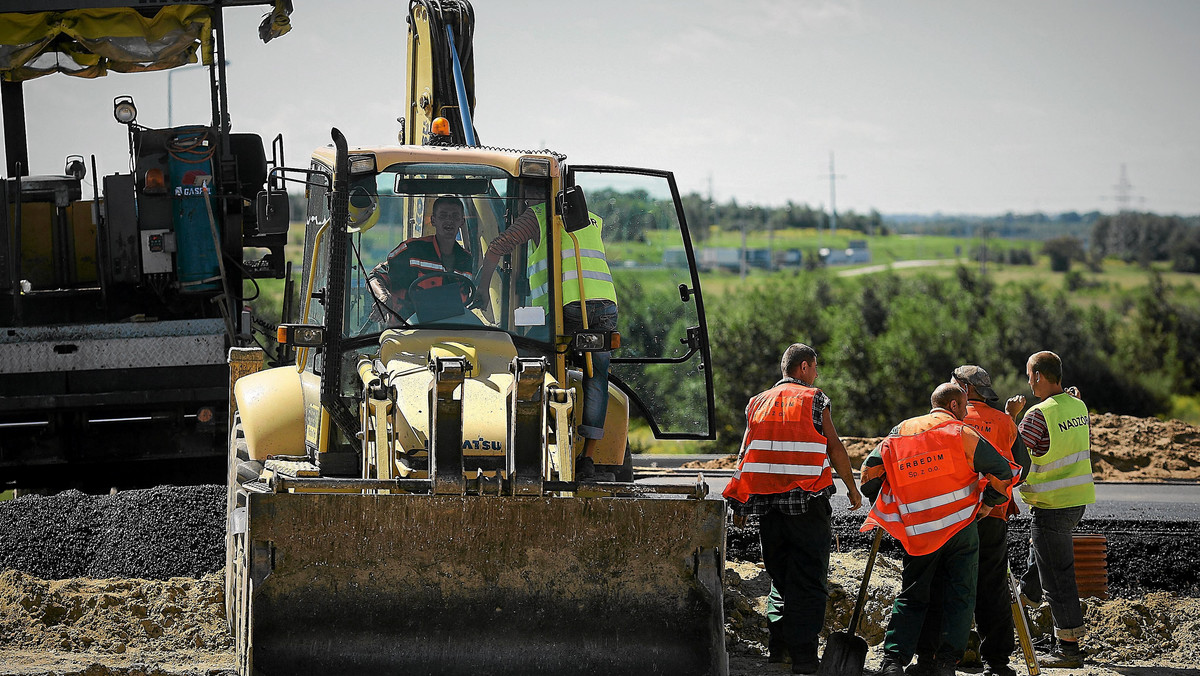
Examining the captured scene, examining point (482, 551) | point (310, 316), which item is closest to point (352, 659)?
point (482, 551)

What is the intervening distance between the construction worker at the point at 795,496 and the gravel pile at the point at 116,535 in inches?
146

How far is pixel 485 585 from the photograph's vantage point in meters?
5.05

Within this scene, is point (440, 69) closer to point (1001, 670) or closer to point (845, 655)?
point (845, 655)

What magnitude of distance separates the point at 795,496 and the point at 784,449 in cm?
25

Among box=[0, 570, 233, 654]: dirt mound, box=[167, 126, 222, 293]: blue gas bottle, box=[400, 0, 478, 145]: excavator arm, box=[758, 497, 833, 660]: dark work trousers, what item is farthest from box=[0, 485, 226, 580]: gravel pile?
box=[758, 497, 833, 660]: dark work trousers

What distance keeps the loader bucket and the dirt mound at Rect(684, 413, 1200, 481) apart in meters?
7.35

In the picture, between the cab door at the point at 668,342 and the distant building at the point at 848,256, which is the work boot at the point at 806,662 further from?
the distant building at the point at 848,256

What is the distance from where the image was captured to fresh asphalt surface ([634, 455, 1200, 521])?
9234mm

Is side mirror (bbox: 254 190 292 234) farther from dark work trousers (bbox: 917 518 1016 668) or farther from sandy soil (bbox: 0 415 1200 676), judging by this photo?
dark work trousers (bbox: 917 518 1016 668)

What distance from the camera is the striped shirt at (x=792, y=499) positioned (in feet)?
19.6

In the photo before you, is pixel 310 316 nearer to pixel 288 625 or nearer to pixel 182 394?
pixel 288 625

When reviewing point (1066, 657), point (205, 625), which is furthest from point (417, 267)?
point (1066, 657)

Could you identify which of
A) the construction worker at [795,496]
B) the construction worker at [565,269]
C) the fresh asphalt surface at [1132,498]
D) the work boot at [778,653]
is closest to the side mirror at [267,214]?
the construction worker at [565,269]

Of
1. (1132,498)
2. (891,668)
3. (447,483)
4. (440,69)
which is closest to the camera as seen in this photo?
(447,483)
